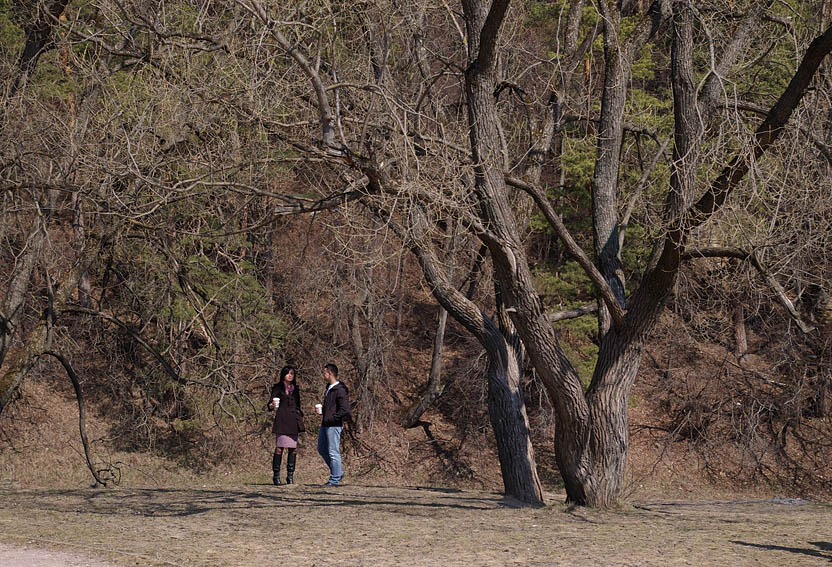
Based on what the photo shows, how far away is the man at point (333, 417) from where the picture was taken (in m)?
13.7

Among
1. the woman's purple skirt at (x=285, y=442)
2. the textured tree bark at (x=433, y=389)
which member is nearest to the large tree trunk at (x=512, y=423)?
the woman's purple skirt at (x=285, y=442)

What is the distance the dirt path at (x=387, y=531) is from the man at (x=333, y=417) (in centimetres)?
173

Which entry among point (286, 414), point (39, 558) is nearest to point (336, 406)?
point (286, 414)

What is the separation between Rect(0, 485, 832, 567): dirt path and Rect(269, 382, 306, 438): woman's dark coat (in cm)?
215

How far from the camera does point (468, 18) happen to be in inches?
417

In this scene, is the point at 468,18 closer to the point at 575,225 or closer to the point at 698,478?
the point at 575,225

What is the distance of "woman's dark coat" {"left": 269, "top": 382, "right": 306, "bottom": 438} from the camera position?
14.2 m

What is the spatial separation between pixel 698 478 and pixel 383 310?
7824 mm

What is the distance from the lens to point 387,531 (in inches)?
340

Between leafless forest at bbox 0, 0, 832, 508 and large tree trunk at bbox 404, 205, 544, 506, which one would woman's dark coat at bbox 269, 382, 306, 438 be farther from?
large tree trunk at bbox 404, 205, 544, 506

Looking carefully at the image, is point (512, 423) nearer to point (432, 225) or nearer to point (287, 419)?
point (432, 225)

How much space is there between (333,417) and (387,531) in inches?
203

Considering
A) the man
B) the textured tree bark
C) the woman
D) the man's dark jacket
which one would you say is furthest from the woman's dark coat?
the textured tree bark

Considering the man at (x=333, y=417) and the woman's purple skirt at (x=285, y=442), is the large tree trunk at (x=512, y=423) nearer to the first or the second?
the man at (x=333, y=417)
